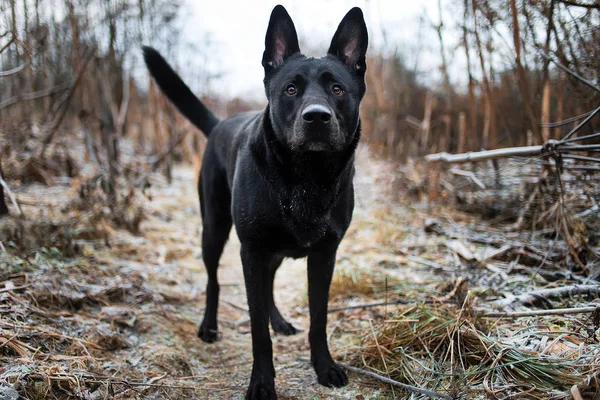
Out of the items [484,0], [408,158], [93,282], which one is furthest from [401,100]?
[93,282]

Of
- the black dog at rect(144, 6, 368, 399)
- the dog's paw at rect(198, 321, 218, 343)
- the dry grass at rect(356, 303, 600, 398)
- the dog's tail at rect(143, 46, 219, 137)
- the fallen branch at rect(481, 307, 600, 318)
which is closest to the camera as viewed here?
the dry grass at rect(356, 303, 600, 398)

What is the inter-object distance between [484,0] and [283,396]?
3177 millimetres

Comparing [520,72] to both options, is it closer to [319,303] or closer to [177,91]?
[319,303]

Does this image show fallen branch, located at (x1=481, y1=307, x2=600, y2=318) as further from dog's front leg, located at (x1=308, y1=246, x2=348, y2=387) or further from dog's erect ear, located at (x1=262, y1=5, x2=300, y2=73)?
dog's erect ear, located at (x1=262, y1=5, x2=300, y2=73)

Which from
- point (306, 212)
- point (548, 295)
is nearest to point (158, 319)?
point (306, 212)

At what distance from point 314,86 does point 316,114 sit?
25cm

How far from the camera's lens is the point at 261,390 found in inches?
82.2

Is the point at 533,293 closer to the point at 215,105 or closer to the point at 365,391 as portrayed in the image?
the point at 365,391

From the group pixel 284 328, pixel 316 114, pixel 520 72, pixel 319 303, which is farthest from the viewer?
pixel 520 72

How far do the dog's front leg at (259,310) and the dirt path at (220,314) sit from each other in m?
0.15

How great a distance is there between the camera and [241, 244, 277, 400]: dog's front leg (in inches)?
84.5

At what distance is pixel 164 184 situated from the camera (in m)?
6.82

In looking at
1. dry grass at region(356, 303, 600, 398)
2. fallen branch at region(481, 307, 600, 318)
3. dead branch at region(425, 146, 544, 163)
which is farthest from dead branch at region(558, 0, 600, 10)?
dry grass at region(356, 303, 600, 398)

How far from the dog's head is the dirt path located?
117 cm
